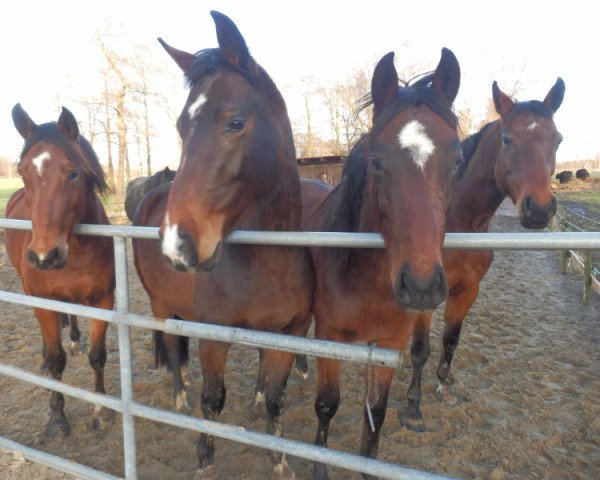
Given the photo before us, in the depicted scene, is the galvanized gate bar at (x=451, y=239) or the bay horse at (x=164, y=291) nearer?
the galvanized gate bar at (x=451, y=239)

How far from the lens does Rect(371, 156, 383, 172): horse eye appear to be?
166cm

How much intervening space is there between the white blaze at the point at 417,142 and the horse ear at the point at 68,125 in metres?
2.35

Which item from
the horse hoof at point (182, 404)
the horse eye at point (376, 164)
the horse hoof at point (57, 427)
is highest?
the horse eye at point (376, 164)

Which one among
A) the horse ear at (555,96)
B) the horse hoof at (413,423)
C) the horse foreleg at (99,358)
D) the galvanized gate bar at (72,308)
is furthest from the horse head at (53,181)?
the horse ear at (555,96)

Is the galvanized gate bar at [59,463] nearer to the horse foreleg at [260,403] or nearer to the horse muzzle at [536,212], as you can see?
the horse foreleg at [260,403]

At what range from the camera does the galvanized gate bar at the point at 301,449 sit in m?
1.34

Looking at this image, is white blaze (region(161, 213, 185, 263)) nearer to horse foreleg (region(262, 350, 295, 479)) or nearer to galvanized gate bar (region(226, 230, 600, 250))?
galvanized gate bar (region(226, 230, 600, 250))

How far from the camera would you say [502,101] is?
3428mm

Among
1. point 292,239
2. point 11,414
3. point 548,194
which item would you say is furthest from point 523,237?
point 11,414

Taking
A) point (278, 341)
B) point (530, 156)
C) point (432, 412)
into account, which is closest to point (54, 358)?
point (278, 341)

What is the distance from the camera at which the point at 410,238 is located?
1.45 metres

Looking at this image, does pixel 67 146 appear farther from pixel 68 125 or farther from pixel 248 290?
pixel 248 290

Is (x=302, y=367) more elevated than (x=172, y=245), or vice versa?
(x=172, y=245)

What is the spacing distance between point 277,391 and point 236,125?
5.30 feet
